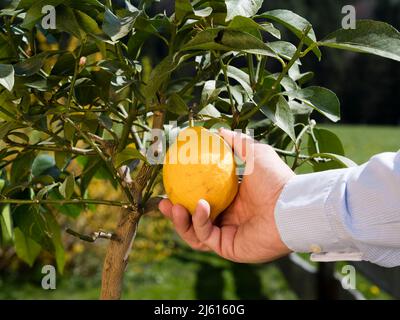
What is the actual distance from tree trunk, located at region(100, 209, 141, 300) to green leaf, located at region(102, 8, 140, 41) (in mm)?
285

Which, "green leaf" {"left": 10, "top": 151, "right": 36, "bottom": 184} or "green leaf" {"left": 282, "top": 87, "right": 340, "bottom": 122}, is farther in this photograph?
"green leaf" {"left": 10, "top": 151, "right": 36, "bottom": 184}

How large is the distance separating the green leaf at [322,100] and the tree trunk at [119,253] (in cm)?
29

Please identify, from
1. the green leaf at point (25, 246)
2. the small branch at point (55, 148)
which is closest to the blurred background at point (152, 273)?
the green leaf at point (25, 246)

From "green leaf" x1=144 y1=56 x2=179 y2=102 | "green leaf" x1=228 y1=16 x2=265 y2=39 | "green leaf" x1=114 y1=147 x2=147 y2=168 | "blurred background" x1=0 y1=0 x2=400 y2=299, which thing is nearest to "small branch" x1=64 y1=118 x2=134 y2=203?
"green leaf" x1=114 y1=147 x2=147 y2=168

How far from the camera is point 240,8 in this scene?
76 centimetres

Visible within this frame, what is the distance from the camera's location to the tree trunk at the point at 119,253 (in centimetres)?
94

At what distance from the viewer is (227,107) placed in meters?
1.01

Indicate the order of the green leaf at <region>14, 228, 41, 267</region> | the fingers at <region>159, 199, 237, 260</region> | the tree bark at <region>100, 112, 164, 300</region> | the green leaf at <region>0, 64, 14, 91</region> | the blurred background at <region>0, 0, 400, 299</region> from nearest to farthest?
the green leaf at <region>0, 64, 14, 91</region> → the fingers at <region>159, 199, 237, 260</region> → the tree bark at <region>100, 112, 164, 300</region> → the green leaf at <region>14, 228, 41, 267</region> → the blurred background at <region>0, 0, 400, 299</region>

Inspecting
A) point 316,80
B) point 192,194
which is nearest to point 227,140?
point 192,194

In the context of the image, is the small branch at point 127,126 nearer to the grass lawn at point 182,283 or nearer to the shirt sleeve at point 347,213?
the shirt sleeve at point 347,213

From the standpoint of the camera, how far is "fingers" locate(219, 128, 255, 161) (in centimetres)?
85

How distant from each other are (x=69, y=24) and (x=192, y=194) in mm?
257

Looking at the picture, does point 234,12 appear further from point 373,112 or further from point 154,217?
point 373,112

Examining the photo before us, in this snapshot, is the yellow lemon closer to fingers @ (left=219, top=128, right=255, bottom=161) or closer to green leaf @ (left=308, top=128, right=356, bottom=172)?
fingers @ (left=219, top=128, right=255, bottom=161)
